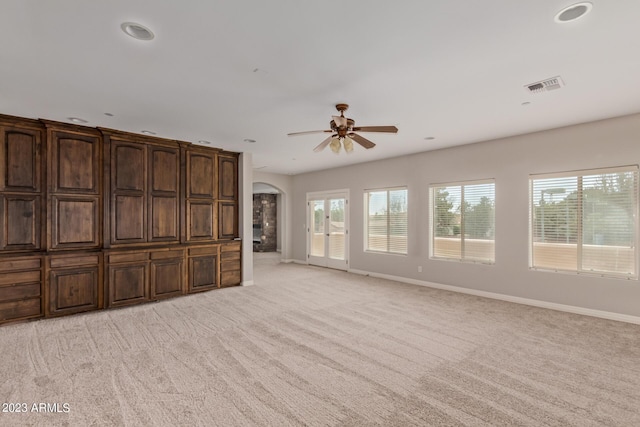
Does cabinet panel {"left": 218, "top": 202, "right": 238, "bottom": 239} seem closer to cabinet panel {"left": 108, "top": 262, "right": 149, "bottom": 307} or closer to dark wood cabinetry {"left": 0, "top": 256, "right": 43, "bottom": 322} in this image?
cabinet panel {"left": 108, "top": 262, "right": 149, "bottom": 307}

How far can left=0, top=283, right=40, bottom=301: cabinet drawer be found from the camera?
4.07 metres

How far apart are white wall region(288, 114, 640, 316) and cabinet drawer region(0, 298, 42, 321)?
5.90m

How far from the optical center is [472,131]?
4.91 m

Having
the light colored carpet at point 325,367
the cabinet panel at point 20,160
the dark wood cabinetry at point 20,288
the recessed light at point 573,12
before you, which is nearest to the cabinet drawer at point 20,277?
the dark wood cabinetry at point 20,288

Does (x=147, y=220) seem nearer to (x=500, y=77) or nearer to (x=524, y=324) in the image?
(x=500, y=77)

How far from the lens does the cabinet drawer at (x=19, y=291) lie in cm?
407

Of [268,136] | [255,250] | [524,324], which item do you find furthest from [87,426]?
[255,250]

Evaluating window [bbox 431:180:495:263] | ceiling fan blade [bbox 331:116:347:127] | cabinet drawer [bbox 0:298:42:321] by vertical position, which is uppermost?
ceiling fan blade [bbox 331:116:347:127]

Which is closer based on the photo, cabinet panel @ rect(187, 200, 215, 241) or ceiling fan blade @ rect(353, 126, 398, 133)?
ceiling fan blade @ rect(353, 126, 398, 133)

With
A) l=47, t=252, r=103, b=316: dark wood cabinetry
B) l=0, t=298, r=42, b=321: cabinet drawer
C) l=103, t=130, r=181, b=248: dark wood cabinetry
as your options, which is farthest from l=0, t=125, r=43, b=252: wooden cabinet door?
l=103, t=130, r=181, b=248: dark wood cabinetry

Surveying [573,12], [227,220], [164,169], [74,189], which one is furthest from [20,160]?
[573,12]

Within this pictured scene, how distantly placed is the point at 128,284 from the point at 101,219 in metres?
1.08

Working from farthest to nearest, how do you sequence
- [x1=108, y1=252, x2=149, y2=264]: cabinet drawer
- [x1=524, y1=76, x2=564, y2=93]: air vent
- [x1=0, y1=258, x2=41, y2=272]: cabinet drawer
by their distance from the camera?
[x1=108, y1=252, x2=149, y2=264]: cabinet drawer, [x1=0, y1=258, x2=41, y2=272]: cabinet drawer, [x1=524, y1=76, x2=564, y2=93]: air vent

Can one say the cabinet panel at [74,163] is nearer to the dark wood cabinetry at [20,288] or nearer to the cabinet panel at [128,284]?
the dark wood cabinetry at [20,288]
